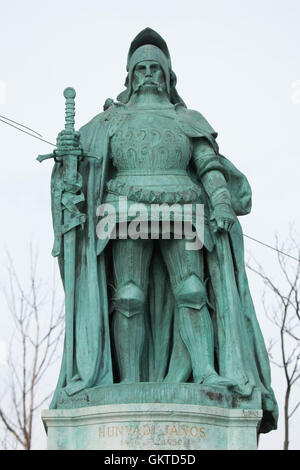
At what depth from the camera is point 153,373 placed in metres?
15.6

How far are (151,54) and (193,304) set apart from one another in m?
3.37

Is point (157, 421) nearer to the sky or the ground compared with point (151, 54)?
nearer to the ground

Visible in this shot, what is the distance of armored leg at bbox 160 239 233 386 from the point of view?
15.1 metres

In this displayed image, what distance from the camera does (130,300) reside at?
15.3 meters

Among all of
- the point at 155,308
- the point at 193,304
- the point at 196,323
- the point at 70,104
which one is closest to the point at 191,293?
the point at 193,304

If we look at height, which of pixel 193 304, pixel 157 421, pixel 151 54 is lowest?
pixel 157 421

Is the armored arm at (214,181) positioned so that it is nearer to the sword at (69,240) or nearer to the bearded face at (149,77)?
the bearded face at (149,77)

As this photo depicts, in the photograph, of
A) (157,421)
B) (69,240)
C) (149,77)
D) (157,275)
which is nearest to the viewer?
(157,421)

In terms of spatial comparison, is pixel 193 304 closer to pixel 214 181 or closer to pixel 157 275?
pixel 157 275

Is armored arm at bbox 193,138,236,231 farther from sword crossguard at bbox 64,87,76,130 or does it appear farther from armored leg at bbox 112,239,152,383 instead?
sword crossguard at bbox 64,87,76,130

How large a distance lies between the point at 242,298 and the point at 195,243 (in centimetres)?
91

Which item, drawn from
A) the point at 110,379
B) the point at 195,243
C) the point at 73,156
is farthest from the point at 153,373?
the point at 73,156

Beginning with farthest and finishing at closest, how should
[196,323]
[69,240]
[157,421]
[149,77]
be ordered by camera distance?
[149,77] < [69,240] < [196,323] < [157,421]

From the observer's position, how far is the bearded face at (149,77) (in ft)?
53.7
